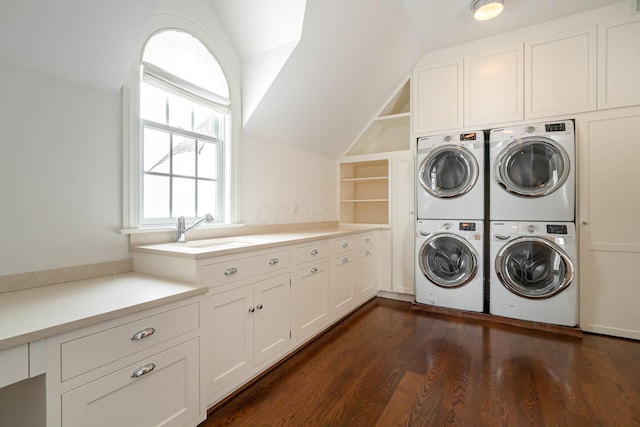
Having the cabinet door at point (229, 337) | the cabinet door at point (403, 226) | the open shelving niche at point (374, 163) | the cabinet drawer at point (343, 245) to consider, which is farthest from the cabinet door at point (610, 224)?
the cabinet door at point (229, 337)

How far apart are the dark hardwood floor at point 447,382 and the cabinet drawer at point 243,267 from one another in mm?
699

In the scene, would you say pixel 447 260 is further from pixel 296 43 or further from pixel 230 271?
pixel 296 43

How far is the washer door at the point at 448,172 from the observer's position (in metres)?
2.96

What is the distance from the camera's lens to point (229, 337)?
165 cm

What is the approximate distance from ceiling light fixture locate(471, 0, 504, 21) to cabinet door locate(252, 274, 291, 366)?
2.76m

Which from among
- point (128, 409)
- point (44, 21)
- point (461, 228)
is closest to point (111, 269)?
point (128, 409)

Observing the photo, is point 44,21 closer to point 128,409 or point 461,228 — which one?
point 128,409

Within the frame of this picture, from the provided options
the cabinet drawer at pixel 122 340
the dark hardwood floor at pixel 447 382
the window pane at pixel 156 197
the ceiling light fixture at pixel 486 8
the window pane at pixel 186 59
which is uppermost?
the ceiling light fixture at pixel 486 8

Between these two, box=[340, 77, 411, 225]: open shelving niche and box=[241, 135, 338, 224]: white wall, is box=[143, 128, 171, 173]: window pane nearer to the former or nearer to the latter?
box=[241, 135, 338, 224]: white wall

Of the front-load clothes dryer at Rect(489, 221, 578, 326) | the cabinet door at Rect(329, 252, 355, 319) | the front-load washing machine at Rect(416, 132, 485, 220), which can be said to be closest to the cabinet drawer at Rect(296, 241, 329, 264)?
the cabinet door at Rect(329, 252, 355, 319)

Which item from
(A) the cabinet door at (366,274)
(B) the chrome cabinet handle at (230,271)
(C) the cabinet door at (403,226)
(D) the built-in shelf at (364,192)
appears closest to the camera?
(B) the chrome cabinet handle at (230,271)

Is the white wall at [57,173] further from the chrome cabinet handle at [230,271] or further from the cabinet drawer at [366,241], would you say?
the cabinet drawer at [366,241]

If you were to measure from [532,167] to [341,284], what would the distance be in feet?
6.92

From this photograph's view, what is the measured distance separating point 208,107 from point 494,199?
2.76 m
